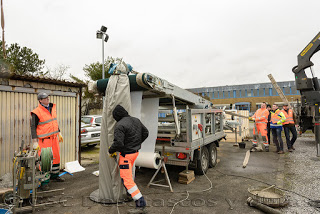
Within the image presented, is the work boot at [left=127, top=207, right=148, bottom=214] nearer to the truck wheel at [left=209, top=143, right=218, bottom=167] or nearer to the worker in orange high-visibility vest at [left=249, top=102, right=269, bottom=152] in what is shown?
the truck wheel at [left=209, top=143, right=218, bottom=167]

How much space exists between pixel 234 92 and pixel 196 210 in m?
41.2

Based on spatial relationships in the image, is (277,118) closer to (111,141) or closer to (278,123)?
(278,123)

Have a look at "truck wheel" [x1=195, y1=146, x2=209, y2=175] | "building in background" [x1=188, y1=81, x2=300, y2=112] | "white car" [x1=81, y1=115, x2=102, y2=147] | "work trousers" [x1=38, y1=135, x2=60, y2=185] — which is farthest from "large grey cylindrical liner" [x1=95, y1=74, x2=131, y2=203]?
"building in background" [x1=188, y1=81, x2=300, y2=112]

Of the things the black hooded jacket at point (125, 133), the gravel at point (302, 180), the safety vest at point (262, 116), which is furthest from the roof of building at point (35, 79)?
the safety vest at point (262, 116)

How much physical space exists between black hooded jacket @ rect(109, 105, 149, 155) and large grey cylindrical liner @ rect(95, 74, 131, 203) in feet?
0.91

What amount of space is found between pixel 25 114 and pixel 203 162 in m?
4.81

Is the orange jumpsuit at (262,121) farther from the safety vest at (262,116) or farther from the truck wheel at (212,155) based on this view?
the truck wheel at (212,155)

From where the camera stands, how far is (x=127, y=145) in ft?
11.6

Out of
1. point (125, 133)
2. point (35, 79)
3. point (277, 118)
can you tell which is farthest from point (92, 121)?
point (277, 118)

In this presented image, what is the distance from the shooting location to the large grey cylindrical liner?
390 cm

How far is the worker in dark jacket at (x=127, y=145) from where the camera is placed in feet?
11.2

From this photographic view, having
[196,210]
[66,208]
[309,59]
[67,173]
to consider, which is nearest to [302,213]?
[196,210]

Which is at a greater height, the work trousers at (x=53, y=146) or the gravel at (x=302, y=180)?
the work trousers at (x=53, y=146)

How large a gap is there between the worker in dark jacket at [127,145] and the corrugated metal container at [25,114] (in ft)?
10.2
